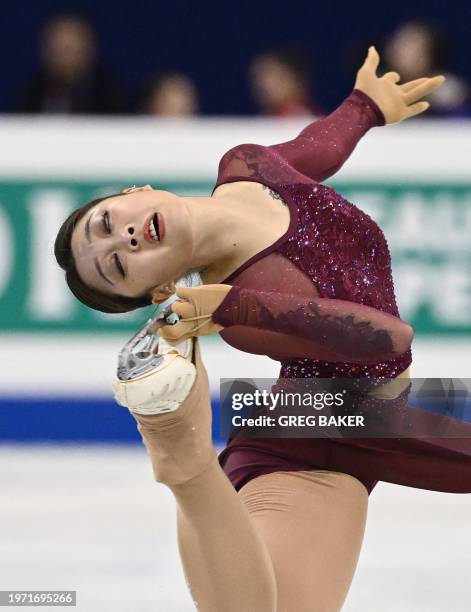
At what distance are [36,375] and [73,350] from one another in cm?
18

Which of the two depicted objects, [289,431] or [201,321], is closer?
[201,321]

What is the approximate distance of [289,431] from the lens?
2771mm

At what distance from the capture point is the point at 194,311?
2256 mm

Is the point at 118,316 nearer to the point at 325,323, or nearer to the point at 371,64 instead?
the point at 371,64

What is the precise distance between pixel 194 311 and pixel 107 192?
2589 mm

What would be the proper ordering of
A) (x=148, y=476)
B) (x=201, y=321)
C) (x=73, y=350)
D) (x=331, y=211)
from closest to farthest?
(x=201, y=321), (x=331, y=211), (x=148, y=476), (x=73, y=350)

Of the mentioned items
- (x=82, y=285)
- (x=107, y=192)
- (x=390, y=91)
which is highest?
(x=390, y=91)

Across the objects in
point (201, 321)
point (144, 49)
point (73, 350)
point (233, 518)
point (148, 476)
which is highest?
point (144, 49)

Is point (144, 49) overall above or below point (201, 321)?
above

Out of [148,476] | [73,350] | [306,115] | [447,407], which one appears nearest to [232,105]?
[306,115]

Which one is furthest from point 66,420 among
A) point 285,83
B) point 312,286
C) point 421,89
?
point 312,286

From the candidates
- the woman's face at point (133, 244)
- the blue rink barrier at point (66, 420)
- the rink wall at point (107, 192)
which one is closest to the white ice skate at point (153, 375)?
the woman's face at point (133, 244)

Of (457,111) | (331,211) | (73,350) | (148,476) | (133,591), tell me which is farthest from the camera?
A: (457,111)

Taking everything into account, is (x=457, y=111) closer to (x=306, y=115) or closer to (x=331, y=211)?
(x=306, y=115)
